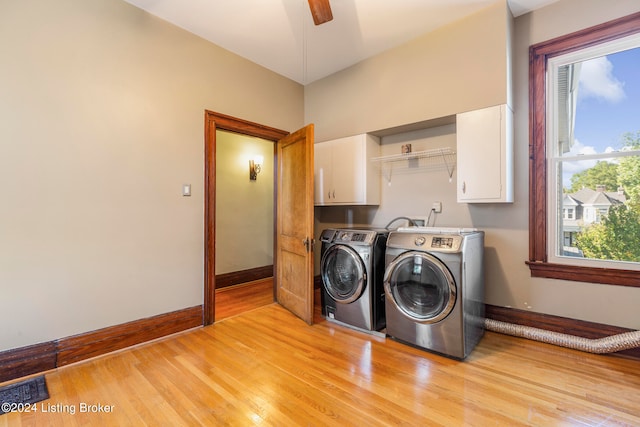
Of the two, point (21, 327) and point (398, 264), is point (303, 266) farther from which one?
point (21, 327)

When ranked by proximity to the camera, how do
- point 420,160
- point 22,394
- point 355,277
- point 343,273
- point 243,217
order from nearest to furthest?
point 22,394 < point 355,277 < point 343,273 < point 420,160 < point 243,217

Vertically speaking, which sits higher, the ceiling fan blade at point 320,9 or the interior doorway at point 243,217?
the ceiling fan blade at point 320,9

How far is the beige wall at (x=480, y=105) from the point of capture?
234 cm

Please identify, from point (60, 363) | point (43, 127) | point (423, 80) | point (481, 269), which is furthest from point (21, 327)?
point (423, 80)

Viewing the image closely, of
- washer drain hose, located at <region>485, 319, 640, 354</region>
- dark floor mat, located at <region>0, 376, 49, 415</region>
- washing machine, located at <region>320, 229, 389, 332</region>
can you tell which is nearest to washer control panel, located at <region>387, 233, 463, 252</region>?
washing machine, located at <region>320, 229, 389, 332</region>

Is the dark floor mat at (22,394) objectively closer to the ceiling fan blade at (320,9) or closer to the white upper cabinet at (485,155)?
the ceiling fan blade at (320,9)

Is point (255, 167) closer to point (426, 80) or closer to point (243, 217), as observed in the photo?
point (243, 217)

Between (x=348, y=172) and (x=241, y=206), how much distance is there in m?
2.13

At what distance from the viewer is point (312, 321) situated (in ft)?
9.44

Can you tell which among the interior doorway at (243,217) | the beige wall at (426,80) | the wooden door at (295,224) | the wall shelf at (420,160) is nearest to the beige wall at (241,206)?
the interior doorway at (243,217)

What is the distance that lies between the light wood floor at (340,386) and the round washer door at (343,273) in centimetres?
43

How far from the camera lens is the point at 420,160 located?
10.2 ft

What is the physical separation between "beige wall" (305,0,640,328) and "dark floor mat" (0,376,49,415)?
3141 millimetres

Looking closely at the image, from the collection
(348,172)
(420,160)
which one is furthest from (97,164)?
(420,160)
